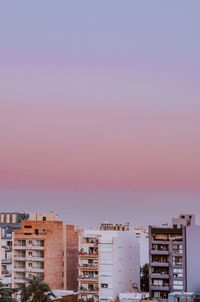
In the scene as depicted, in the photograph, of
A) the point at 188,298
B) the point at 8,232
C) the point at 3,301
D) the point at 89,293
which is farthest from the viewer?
the point at 8,232

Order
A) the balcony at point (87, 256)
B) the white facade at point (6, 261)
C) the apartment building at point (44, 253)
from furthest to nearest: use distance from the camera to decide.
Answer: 1. the white facade at point (6, 261)
2. the apartment building at point (44, 253)
3. the balcony at point (87, 256)

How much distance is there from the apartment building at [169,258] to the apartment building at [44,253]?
11.5 m

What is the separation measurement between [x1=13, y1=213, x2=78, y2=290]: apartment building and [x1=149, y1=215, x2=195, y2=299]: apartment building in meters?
11.5

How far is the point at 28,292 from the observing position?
65625 millimetres

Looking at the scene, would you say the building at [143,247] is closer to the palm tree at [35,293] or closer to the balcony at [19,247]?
the balcony at [19,247]

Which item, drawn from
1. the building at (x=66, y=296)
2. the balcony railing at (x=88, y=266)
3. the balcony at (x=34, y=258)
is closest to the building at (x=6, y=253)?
the balcony at (x=34, y=258)

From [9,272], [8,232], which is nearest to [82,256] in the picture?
[9,272]

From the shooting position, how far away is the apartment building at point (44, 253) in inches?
3135

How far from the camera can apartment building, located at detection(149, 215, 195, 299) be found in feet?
239

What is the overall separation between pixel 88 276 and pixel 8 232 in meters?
22.2

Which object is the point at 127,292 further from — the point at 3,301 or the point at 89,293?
the point at 3,301

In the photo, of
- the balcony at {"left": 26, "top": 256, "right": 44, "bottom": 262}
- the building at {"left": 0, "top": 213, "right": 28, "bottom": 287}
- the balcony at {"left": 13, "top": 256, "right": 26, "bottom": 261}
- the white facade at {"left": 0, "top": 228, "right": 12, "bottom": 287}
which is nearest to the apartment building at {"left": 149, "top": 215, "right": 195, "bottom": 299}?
the balcony at {"left": 26, "top": 256, "right": 44, "bottom": 262}

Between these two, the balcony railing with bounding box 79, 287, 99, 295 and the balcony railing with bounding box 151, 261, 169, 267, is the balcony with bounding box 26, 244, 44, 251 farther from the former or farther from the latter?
the balcony railing with bounding box 151, 261, 169, 267

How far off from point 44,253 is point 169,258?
13937 millimetres
